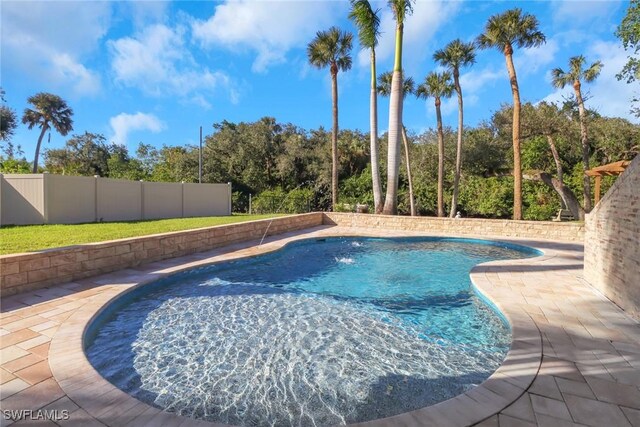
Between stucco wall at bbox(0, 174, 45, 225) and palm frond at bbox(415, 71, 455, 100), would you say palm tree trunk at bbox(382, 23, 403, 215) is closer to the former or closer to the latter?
palm frond at bbox(415, 71, 455, 100)

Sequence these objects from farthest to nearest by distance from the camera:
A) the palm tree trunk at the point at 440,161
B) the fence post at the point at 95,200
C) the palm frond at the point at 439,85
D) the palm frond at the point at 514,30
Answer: the palm frond at the point at 439,85, the palm tree trunk at the point at 440,161, the palm frond at the point at 514,30, the fence post at the point at 95,200

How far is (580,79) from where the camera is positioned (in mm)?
16719

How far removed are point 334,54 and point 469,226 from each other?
1147cm

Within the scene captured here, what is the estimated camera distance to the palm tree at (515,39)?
44.8 ft

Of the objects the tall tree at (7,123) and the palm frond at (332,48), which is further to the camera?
the tall tree at (7,123)

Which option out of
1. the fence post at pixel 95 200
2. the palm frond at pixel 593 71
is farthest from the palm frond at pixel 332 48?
the fence post at pixel 95 200

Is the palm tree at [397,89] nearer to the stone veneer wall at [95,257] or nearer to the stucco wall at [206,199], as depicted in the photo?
the stone veneer wall at [95,257]

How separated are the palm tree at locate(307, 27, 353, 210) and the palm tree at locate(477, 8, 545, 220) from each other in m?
6.97

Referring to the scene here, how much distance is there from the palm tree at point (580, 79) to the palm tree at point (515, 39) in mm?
4377

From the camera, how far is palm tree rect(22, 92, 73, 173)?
2744 centimetres

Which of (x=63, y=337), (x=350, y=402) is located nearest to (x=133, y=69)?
(x=63, y=337)

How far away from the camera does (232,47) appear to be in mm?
15258

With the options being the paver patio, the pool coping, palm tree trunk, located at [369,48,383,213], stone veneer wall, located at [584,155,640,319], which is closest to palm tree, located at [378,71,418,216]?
palm tree trunk, located at [369,48,383,213]

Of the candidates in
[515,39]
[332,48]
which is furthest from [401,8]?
[515,39]
